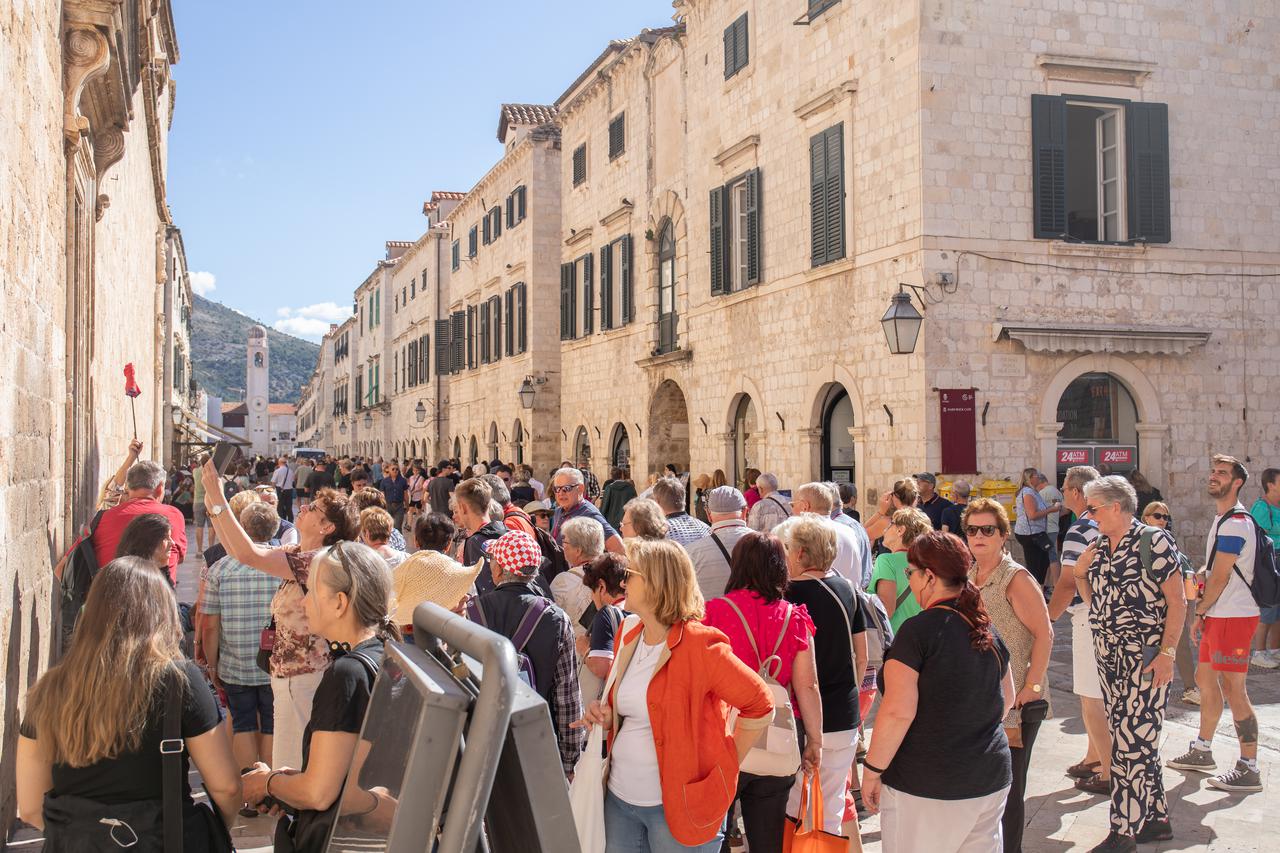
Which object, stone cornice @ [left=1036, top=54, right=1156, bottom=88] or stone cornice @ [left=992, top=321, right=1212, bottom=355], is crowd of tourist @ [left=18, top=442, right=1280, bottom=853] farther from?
stone cornice @ [left=1036, top=54, right=1156, bottom=88]

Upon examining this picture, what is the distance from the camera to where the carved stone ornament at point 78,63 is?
6125 mm

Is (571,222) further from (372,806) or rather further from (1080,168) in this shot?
(372,806)

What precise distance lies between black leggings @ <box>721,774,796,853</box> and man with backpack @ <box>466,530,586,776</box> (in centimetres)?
68

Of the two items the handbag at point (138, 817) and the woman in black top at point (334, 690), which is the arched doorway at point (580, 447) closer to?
the woman in black top at point (334, 690)

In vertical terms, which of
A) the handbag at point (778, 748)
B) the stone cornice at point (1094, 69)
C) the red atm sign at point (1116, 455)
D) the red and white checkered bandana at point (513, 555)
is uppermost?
the stone cornice at point (1094, 69)

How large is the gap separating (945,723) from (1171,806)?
287cm

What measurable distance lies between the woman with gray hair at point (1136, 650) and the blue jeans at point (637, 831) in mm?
2545

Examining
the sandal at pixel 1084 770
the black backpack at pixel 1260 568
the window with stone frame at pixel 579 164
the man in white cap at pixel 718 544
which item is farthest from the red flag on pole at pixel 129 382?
the window with stone frame at pixel 579 164

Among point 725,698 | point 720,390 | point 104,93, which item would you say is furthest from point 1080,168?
point 725,698

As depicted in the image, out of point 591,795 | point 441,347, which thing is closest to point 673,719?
point 591,795

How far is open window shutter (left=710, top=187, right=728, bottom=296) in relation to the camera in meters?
16.7

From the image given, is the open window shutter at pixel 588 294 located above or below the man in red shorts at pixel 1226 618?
above

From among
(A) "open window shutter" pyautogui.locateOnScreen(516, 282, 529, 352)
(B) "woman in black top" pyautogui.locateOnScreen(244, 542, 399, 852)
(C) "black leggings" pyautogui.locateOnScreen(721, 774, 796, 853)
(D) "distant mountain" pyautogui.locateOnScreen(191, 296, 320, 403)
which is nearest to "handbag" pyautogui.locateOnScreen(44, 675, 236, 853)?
(B) "woman in black top" pyautogui.locateOnScreen(244, 542, 399, 852)

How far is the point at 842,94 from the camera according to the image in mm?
13438
